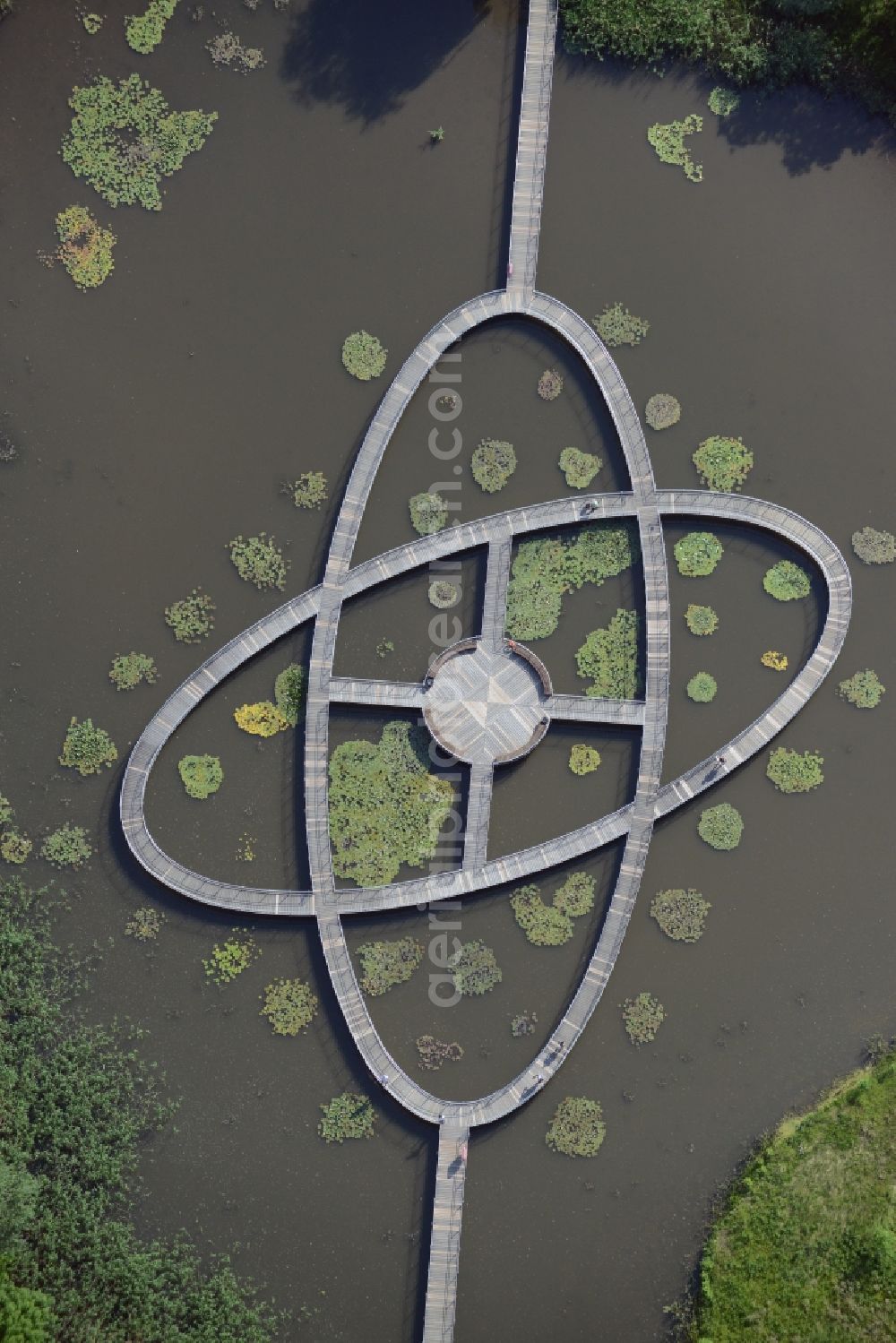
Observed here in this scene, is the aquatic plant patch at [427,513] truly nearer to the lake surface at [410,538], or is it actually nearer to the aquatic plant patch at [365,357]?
the lake surface at [410,538]

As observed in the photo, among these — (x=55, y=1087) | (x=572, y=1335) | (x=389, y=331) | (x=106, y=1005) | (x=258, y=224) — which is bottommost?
(x=572, y=1335)

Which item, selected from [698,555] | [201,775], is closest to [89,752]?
[201,775]

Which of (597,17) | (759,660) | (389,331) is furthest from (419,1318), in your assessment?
(597,17)

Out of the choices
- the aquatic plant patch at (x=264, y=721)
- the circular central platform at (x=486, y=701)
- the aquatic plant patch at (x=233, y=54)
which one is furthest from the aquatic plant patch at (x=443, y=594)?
the aquatic plant patch at (x=233, y=54)

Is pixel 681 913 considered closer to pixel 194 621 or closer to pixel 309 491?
pixel 309 491

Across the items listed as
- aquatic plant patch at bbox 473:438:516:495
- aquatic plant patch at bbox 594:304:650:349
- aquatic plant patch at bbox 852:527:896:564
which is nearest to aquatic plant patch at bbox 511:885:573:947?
aquatic plant patch at bbox 473:438:516:495

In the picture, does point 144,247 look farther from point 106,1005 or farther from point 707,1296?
point 707,1296
